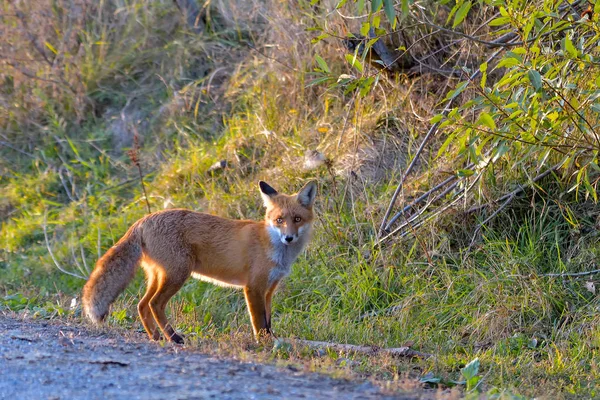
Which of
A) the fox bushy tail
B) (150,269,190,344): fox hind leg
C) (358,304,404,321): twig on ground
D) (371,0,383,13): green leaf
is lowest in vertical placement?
(358,304,404,321): twig on ground

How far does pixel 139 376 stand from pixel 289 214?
2.55 meters

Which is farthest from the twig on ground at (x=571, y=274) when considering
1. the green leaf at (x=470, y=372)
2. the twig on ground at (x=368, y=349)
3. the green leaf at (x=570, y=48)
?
the green leaf at (x=570, y=48)

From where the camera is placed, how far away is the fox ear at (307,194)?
6566mm

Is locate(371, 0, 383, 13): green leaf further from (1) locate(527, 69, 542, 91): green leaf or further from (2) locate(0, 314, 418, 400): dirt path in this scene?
(2) locate(0, 314, 418, 400): dirt path

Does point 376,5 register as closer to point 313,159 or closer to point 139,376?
point 139,376

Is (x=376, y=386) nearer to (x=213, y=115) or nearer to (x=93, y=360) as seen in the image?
(x=93, y=360)

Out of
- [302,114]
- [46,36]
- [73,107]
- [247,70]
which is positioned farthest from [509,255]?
[46,36]

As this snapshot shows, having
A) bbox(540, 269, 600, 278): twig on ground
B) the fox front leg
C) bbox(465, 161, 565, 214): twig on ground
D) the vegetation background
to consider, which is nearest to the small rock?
the vegetation background

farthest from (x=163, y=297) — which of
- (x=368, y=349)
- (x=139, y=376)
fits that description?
(x=139, y=376)

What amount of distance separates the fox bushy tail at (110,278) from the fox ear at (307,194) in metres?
1.37

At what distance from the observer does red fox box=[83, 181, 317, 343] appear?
6094mm

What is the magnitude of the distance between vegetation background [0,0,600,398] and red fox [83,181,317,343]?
1.35 ft

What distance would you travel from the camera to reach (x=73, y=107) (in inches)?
486

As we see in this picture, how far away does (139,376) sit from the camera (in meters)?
4.14
